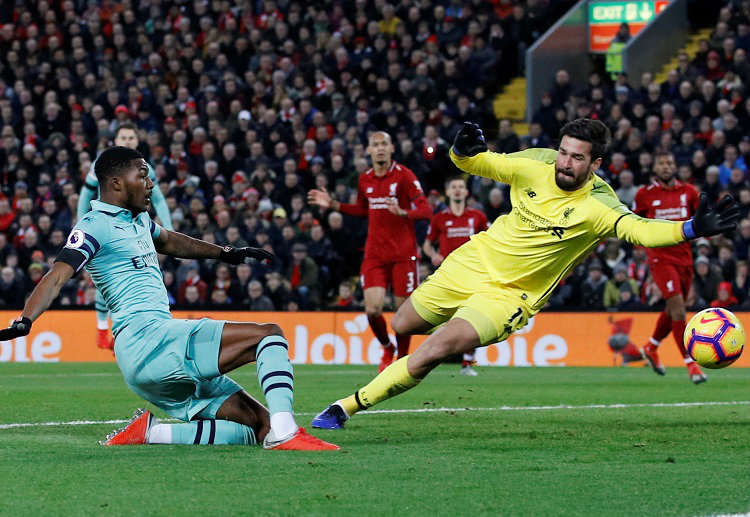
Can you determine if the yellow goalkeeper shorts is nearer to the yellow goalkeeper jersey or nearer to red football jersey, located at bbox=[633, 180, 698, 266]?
the yellow goalkeeper jersey

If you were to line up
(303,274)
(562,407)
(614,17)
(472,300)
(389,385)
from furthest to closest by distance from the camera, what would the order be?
(614,17)
(303,274)
(562,407)
(472,300)
(389,385)

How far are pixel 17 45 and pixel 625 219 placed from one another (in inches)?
875

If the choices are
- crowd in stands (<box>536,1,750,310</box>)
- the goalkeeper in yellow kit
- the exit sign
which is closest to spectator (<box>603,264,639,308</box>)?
crowd in stands (<box>536,1,750,310</box>)

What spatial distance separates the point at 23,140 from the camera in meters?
25.0

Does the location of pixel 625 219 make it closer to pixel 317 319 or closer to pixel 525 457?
pixel 525 457

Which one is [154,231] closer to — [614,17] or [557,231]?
[557,231]

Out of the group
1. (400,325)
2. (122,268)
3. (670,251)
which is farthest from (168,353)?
(670,251)

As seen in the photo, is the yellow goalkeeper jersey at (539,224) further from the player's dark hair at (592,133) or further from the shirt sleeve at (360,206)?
the shirt sleeve at (360,206)

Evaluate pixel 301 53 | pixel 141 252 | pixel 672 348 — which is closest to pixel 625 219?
pixel 141 252

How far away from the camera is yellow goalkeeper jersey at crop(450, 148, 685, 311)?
7.73 metres

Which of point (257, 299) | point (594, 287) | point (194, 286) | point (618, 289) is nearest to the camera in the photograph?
point (618, 289)

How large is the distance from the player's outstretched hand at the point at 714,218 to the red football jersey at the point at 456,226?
9.23 metres

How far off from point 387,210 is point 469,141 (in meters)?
6.08

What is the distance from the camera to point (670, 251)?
14172 mm
